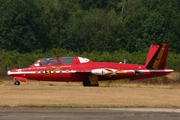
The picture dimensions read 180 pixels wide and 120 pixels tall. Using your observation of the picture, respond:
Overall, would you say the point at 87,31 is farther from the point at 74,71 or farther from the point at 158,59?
the point at 74,71

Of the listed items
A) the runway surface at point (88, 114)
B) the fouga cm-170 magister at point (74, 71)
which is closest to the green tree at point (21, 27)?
the fouga cm-170 magister at point (74, 71)

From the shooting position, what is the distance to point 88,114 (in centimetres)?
2162

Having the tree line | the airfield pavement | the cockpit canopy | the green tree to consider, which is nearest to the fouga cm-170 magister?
the cockpit canopy

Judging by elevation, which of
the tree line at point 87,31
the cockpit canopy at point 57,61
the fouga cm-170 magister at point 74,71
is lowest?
the fouga cm-170 magister at point 74,71

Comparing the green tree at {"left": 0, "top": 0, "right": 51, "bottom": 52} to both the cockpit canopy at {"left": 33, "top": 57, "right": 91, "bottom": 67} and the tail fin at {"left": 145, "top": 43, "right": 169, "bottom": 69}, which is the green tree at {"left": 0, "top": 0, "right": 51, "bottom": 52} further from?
the tail fin at {"left": 145, "top": 43, "right": 169, "bottom": 69}

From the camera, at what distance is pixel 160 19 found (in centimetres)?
8831

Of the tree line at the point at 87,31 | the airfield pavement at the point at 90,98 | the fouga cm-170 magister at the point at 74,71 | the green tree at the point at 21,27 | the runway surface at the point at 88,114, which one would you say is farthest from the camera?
the tree line at the point at 87,31

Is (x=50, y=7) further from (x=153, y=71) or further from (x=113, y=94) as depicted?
(x=113, y=94)

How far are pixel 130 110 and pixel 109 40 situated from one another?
63189 mm

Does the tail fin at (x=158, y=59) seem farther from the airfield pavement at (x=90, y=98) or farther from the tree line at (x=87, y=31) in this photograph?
the tree line at (x=87, y=31)

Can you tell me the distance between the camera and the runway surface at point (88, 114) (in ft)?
67.9

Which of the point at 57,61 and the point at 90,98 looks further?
the point at 57,61

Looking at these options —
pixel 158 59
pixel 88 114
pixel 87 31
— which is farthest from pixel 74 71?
pixel 87 31

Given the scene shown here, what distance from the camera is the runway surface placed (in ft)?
67.9
